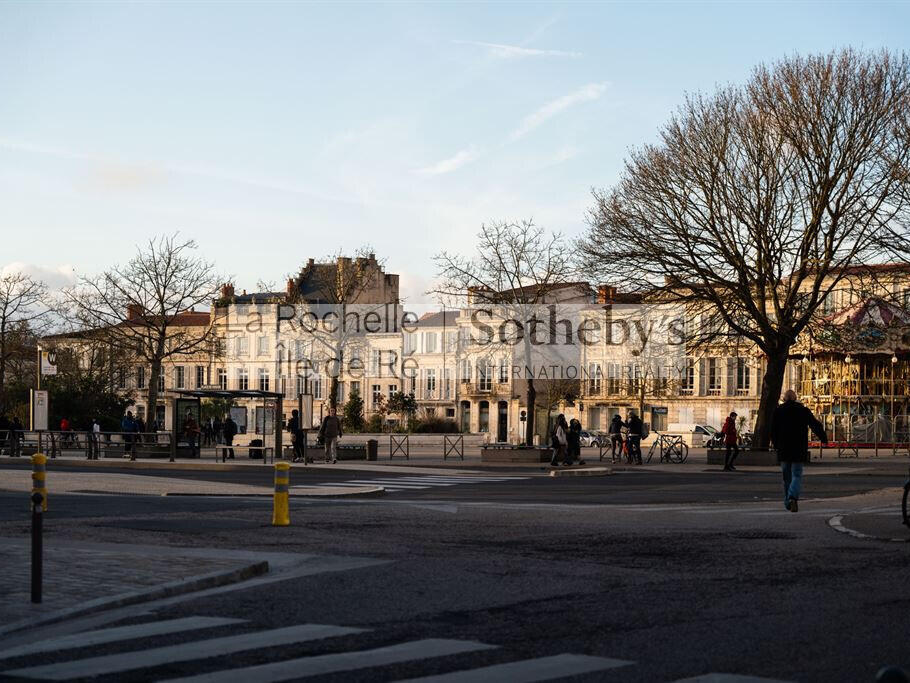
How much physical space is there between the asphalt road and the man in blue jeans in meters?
0.49

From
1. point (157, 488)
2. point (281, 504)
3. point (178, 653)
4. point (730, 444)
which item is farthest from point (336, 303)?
point (178, 653)

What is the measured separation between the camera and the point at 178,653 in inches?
318

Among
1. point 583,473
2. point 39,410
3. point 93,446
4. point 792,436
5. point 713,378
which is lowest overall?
point 583,473

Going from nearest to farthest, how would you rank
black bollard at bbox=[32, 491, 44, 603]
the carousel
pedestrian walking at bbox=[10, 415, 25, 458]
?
black bollard at bbox=[32, 491, 44, 603] → pedestrian walking at bbox=[10, 415, 25, 458] → the carousel

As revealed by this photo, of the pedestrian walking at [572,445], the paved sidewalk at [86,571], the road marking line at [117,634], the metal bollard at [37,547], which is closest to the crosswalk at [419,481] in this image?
the pedestrian walking at [572,445]

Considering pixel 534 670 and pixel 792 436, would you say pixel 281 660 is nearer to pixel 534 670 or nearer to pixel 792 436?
pixel 534 670

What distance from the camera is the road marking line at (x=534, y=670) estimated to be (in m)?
7.23

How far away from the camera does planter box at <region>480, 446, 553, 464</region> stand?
144 ft

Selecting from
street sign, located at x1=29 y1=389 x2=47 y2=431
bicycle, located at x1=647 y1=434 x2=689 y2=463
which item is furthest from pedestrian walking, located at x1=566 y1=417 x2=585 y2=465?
street sign, located at x1=29 y1=389 x2=47 y2=431

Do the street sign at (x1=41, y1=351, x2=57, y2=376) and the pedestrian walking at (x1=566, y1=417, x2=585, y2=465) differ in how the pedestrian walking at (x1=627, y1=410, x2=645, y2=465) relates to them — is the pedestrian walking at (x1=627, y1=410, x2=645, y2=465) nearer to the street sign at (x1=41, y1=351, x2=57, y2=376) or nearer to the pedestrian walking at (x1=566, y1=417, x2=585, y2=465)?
the pedestrian walking at (x1=566, y1=417, x2=585, y2=465)

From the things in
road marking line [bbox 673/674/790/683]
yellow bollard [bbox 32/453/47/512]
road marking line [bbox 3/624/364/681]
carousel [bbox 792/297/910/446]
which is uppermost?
carousel [bbox 792/297/910/446]

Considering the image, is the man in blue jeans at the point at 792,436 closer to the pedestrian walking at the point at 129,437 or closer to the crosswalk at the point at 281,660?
the crosswalk at the point at 281,660

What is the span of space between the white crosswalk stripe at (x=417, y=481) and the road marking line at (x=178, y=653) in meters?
18.8

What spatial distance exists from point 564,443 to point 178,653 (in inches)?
1312
